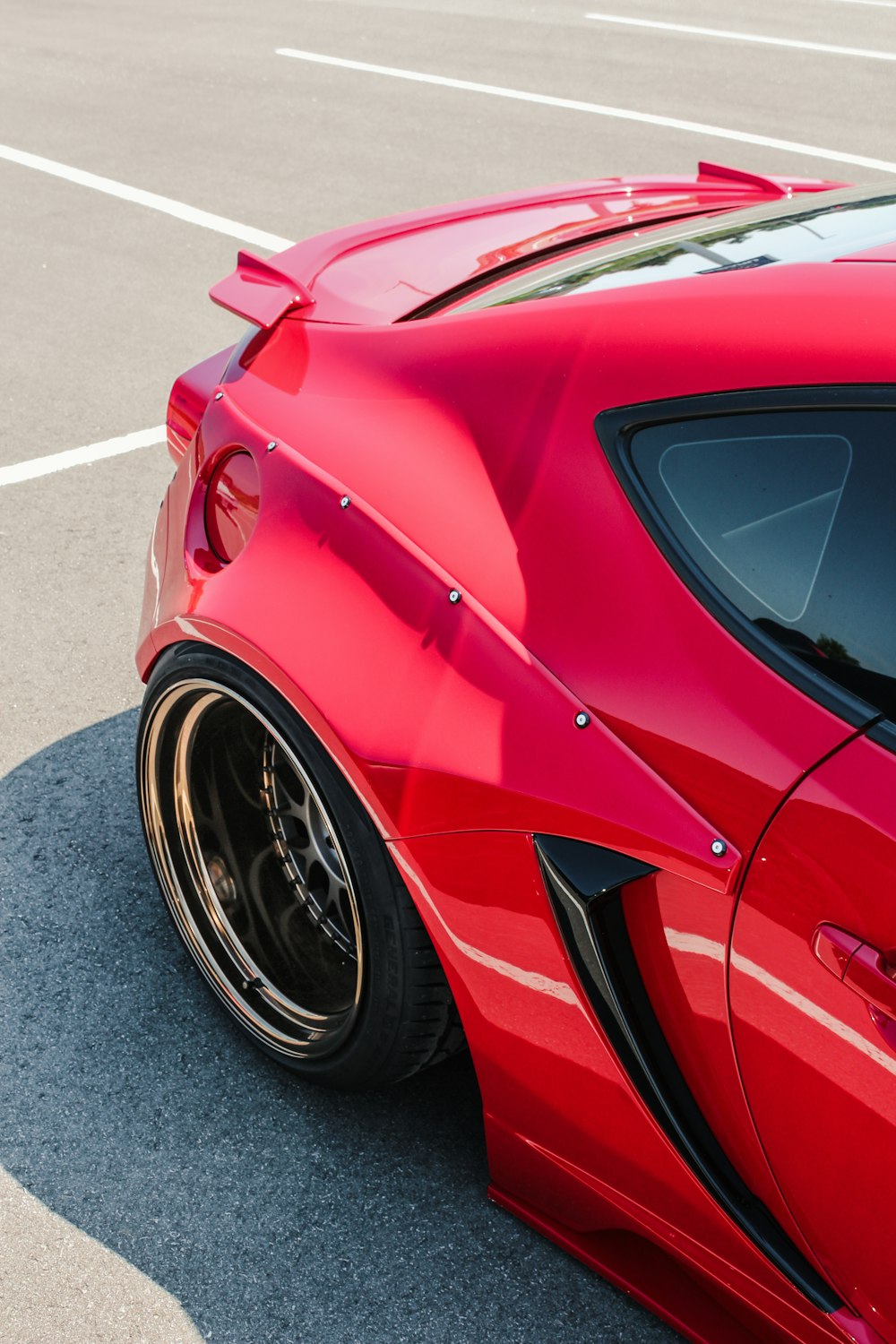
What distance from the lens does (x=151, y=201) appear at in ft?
24.6

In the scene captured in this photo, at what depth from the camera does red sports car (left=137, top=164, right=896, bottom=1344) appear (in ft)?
5.02

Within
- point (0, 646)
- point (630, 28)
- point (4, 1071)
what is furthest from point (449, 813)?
point (630, 28)

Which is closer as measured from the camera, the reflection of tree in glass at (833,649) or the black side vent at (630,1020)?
the reflection of tree in glass at (833,649)

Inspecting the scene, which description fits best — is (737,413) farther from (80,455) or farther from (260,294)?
(80,455)

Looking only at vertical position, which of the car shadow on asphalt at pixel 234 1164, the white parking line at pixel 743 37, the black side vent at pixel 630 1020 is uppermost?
the white parking line at pixel 743 37

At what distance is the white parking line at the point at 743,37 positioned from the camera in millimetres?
11461

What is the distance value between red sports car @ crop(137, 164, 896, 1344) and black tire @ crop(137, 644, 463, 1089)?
0.07 feet

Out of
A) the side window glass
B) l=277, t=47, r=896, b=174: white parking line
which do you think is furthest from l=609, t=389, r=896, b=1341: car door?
l=277, t=47, r=896, b=174: white parking line

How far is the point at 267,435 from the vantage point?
2213mm

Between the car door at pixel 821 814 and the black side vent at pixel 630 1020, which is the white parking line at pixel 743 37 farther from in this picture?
the black side vent at pixel 630 1020

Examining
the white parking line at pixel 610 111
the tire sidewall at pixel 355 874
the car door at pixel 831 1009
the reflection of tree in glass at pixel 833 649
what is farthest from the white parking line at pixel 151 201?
the car door at pixel 831 1009

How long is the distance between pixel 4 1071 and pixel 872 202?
7.04 ft

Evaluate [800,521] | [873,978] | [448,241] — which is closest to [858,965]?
[873,978]

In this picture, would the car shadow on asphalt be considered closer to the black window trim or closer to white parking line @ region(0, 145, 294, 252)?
the black window trim
